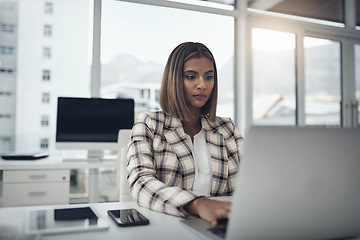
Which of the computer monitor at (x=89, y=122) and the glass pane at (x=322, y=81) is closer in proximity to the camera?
the computer monitor at (x=89, y=122)

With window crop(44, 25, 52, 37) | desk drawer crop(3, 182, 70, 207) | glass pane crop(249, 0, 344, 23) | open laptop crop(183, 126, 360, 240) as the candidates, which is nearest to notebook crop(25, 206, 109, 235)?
open laptop crop(183, 126, 360, 240)

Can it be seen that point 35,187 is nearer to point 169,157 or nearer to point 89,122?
point 89,122

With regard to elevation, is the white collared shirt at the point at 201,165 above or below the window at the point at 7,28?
below

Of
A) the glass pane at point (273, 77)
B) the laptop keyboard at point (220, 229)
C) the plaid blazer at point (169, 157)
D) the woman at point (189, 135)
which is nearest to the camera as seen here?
the laptop keyboard at point (220, 229)

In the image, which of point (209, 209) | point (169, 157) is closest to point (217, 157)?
point (169, 157)

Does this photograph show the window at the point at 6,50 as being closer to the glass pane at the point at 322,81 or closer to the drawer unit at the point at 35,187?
the drawer unit at the point at 35,187

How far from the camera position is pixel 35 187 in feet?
7.82

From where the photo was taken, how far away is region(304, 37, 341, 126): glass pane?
437 cm

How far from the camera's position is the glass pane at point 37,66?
10.1ft

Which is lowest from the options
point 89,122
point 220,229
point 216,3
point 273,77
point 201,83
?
point 220,229

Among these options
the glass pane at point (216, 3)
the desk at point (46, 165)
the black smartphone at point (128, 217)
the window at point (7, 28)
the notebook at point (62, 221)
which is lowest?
the desk at point (46, 165)

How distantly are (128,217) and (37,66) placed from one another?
274cm

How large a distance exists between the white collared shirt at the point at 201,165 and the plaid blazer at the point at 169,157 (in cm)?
2

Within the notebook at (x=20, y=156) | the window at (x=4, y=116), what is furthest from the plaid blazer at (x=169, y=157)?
the window at (x=4, y=116)
